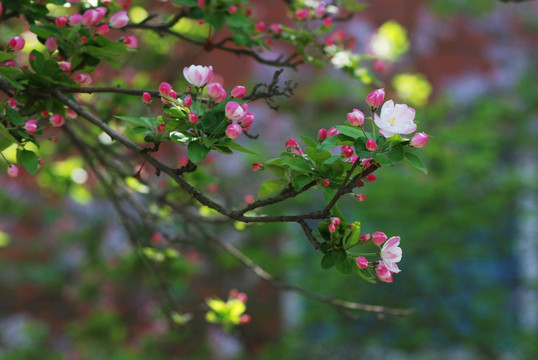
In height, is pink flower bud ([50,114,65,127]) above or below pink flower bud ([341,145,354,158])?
below

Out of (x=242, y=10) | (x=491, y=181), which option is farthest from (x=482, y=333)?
(x=242, y=10)

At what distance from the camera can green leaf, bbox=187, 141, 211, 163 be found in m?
1.06

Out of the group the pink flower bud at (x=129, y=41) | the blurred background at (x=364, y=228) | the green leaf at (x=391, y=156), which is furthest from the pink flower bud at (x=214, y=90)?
the blurred background at (x=364, y=228)

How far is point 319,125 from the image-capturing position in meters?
5.86

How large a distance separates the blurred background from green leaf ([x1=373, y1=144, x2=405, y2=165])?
157 centimetres

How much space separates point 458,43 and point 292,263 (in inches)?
151

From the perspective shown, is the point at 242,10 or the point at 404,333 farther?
the point at 404,333

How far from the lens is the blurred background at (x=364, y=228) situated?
4.34 meters

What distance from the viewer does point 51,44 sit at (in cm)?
131

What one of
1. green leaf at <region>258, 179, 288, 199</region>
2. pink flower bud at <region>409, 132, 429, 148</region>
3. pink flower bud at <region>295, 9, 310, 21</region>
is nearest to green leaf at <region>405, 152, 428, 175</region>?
pink flower bud at <region>409, 132, 429, 148</region>

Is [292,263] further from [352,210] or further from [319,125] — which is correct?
[319,125]

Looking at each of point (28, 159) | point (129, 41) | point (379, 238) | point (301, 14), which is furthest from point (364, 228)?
point (28, 159)

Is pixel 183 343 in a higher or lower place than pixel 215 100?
lower

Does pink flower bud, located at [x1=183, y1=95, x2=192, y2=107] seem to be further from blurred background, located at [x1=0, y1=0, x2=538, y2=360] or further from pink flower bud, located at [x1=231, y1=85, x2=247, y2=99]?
blurred background, located at [x1=0, y1=0, x2=538, y2=360]
